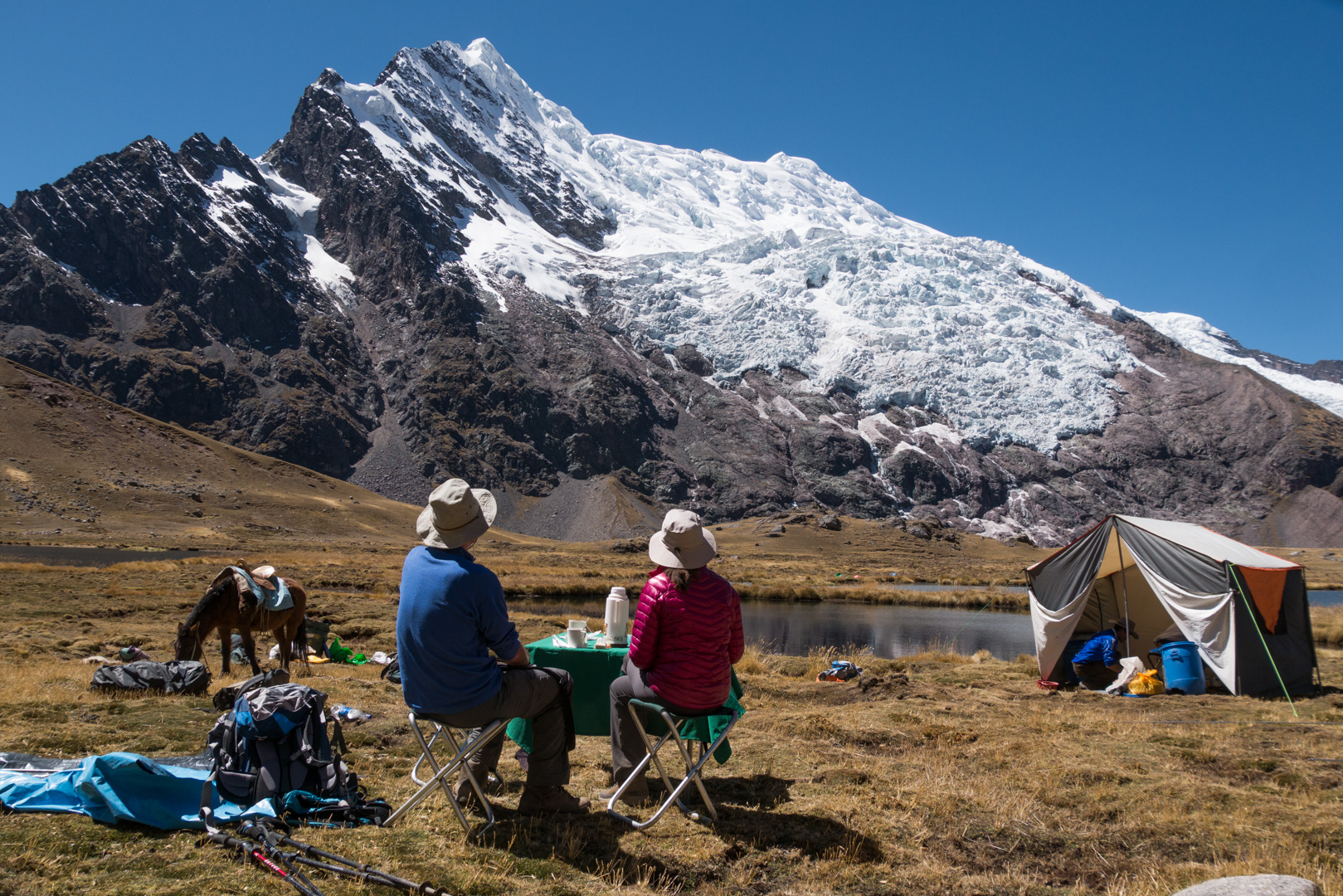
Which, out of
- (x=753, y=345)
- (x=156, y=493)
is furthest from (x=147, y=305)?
(x=753, y=345)

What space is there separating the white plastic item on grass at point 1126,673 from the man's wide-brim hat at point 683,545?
37.4 feet

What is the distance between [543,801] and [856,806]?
2.76 m

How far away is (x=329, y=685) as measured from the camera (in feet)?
36.9

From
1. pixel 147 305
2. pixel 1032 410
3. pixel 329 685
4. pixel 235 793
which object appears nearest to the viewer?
pixel 235 793

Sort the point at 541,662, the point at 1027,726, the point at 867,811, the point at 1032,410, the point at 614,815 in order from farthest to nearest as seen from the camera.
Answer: the point at 1032,410
the point at 1027,726
the point at 541,662
the point at 867,811
the point at 614,815

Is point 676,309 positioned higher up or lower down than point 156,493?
higher up

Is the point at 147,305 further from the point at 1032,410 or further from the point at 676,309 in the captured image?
the point at 1032,410

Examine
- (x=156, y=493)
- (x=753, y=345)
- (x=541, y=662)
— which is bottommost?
(x=156, y=493)

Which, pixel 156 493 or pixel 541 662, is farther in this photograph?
pixel 156 493

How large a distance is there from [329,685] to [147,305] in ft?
577

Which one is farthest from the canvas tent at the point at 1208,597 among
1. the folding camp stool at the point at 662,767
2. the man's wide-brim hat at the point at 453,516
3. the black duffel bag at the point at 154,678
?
the black duffel bag at the point at 154,678

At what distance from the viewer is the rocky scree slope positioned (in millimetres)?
143625

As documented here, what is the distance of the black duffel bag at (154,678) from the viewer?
9953mm

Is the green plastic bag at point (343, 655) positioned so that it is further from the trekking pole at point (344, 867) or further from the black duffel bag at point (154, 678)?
the trekking pole at point (344, 867)
